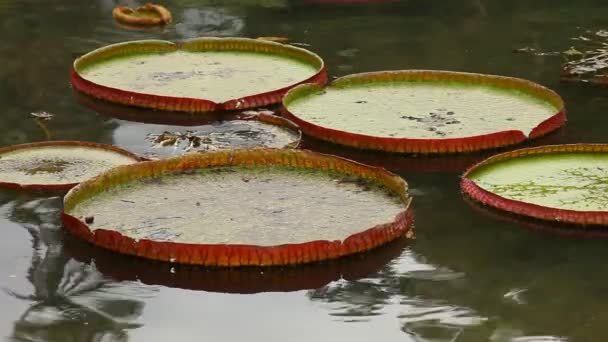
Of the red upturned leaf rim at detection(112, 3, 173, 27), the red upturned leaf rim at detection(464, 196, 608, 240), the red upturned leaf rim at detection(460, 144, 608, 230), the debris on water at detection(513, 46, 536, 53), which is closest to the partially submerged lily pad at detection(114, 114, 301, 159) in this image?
the red upturned leaf rim at detection(460, 144, 608, 230)

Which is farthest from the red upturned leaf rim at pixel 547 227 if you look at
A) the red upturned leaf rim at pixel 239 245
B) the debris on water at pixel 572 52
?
the debris on water at pixel 572 52

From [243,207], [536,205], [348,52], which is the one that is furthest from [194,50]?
[536,205]

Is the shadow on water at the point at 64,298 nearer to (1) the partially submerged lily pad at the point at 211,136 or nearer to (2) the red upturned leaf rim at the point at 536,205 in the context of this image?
(1) the partially submerged lily pad at the point at 211,136

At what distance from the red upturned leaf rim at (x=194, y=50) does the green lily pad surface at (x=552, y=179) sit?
1.36 m

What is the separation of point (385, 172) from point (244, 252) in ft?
2.44

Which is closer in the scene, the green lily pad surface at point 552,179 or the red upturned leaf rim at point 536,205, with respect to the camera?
the red upturned leaf rim at point 536,205

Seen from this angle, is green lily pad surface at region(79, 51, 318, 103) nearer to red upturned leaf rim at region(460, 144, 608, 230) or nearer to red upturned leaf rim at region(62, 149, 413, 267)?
red upturned leaf rim at region(62, 149, 413, 267)

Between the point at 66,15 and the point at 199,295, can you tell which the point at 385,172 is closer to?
the point at 199,295

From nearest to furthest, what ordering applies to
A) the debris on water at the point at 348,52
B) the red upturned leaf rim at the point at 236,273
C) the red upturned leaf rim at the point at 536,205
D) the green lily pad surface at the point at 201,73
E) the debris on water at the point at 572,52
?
the red upturned leaf rim at the point at 236,273, the red upturned leaf rim at the point at 536,205, the green lily pad surface at the point at 201,73, the debris on water at the point at 572,52, the debris on water at the point at 348,52

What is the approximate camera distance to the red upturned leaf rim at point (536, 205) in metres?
4.03

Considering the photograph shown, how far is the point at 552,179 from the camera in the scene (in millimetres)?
4348

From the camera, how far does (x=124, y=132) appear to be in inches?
205

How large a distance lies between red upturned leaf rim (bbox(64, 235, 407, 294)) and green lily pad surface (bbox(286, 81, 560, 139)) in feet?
3.77

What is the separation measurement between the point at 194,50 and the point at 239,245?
112 inches
